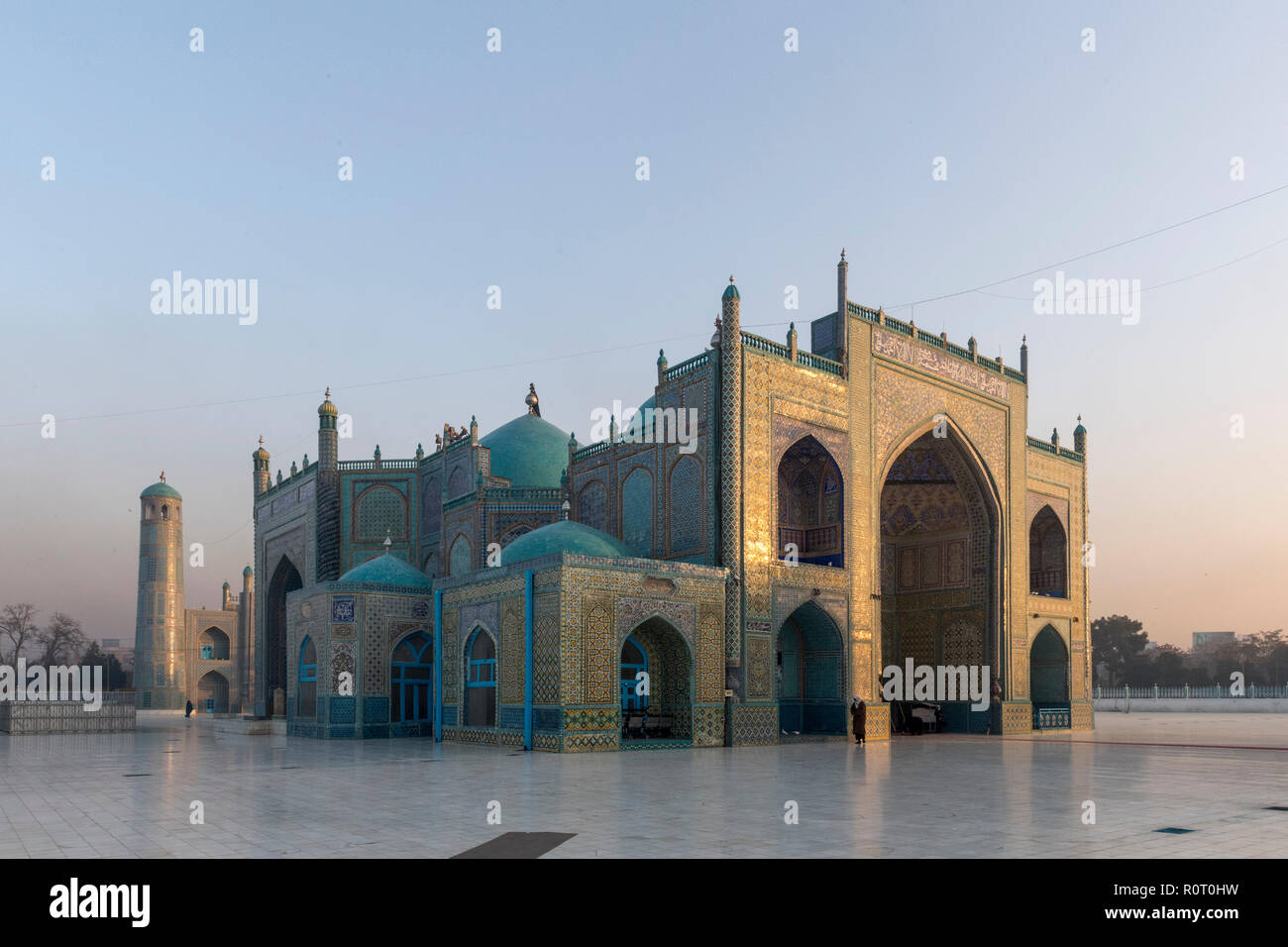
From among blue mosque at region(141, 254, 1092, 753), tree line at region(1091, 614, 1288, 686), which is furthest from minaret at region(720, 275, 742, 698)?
tree line at region(1091, 614, 1288, 686)

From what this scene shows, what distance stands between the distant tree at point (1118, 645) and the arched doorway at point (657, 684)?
2328 inches

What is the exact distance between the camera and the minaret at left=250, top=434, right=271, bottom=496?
4281 centimetres

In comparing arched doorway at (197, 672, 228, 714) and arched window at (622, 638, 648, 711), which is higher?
arched window at (622, 638, 648, 711)

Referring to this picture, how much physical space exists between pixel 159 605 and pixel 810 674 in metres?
44.3

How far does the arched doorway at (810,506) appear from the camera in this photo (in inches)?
1022

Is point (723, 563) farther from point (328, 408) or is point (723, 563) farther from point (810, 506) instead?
point (328, 408)

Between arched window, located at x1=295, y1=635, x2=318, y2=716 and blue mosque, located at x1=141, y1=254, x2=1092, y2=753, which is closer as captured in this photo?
blue mosque, located at x1=141, y1=254, x2=1092, y2=753

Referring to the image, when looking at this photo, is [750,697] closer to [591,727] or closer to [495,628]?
[591,727]

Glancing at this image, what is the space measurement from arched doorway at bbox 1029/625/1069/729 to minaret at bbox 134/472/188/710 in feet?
148

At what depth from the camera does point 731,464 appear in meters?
23.2

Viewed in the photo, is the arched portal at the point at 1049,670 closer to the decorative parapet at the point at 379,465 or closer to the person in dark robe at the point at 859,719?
the person in dark robe at the point at 859,719

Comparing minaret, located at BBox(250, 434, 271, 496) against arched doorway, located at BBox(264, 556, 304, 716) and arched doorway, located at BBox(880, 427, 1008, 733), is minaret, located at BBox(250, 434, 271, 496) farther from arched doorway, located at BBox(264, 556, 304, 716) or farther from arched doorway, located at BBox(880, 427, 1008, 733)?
arched doorway, located at BBox(880, 427, 1008, 733)

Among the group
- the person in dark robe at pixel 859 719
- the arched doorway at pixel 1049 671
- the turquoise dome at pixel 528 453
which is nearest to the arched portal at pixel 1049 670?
the arched doorway at pixel 1049 671
